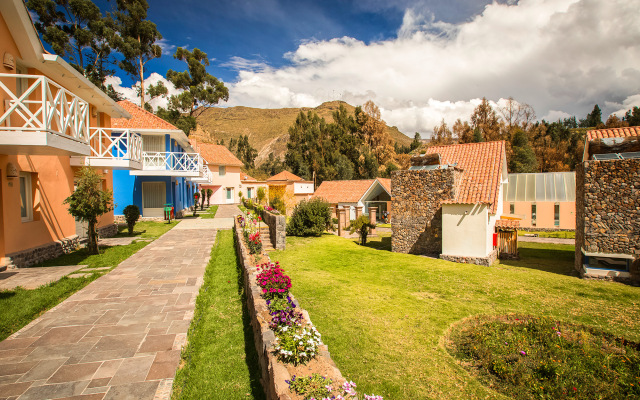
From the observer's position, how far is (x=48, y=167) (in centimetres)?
1079

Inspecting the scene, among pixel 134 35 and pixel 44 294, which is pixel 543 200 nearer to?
pixel 44 294

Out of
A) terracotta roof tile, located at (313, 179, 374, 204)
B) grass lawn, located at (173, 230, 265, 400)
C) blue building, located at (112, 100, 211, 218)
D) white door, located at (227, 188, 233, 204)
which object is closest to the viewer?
grass lawn, located at (173, 230, 265, 400)

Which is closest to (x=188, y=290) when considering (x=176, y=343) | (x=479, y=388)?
(x=176, y=343)

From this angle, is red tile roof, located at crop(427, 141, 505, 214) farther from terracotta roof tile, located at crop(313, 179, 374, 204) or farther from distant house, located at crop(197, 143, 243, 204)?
distant house, located at crop(197, 143, 243, 204)

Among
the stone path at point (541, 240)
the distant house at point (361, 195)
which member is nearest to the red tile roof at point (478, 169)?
the stone path at point (541, 240)

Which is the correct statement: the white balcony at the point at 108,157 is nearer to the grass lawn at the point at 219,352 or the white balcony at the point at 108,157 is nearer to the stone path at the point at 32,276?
the stone path at the point at 32,276

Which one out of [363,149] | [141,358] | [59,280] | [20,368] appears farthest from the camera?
[363,149]

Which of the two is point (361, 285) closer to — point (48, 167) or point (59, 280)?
point (59, 280)

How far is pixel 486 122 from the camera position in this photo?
50500 mm

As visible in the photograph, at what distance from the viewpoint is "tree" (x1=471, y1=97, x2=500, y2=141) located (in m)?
49.2

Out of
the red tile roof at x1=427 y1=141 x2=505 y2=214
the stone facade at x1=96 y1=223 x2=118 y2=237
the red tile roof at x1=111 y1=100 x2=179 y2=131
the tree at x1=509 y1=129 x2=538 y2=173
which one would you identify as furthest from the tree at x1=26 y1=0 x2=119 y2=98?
the tree at x1=509 y1=129 x2=538 y2=173

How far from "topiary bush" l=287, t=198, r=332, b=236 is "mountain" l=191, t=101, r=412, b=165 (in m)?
94.8

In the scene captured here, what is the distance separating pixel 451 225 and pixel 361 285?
6018 mm

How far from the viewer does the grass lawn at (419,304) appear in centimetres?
493
